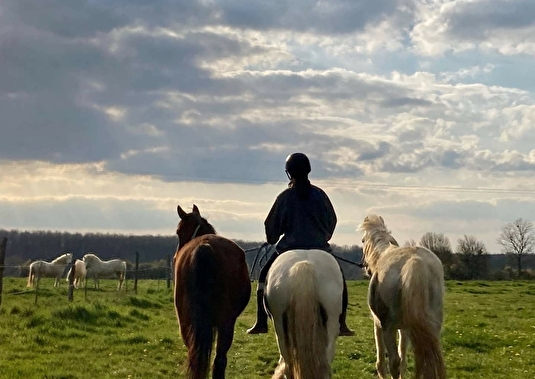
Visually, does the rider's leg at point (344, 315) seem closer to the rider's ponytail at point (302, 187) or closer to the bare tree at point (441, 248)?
the rider's ponytail at point (302, 187)

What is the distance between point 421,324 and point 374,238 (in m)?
1.97

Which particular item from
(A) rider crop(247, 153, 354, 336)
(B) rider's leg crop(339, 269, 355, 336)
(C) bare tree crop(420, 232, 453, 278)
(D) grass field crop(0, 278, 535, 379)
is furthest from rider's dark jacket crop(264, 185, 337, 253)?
(C) bare tree crop(420, 232, 453, 278)

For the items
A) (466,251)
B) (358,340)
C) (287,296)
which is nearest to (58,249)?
(466,251)

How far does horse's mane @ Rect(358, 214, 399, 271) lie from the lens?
27.2 ft

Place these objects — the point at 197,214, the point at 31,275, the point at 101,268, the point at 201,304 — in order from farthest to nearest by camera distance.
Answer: the point at 101,268 → the point at 31,275 → the point at 197,214 → the point at 201,304

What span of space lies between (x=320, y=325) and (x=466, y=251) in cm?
5360

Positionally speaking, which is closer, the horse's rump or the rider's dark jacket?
the horse's rump

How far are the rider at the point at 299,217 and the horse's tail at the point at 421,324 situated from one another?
1028mm

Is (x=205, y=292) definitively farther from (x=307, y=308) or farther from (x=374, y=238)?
(x=374, y=238)

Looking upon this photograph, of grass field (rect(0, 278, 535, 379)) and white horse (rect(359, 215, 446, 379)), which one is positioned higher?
white horse (rect(359, 215, 446, 379))

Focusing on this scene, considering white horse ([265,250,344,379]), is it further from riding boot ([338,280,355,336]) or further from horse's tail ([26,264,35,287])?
horse's tail ([26,264,35,287])

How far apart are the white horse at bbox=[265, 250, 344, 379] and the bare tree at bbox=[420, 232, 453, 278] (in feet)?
155

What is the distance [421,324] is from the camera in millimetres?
6746

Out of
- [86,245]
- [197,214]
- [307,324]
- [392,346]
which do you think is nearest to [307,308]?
[307,324]
